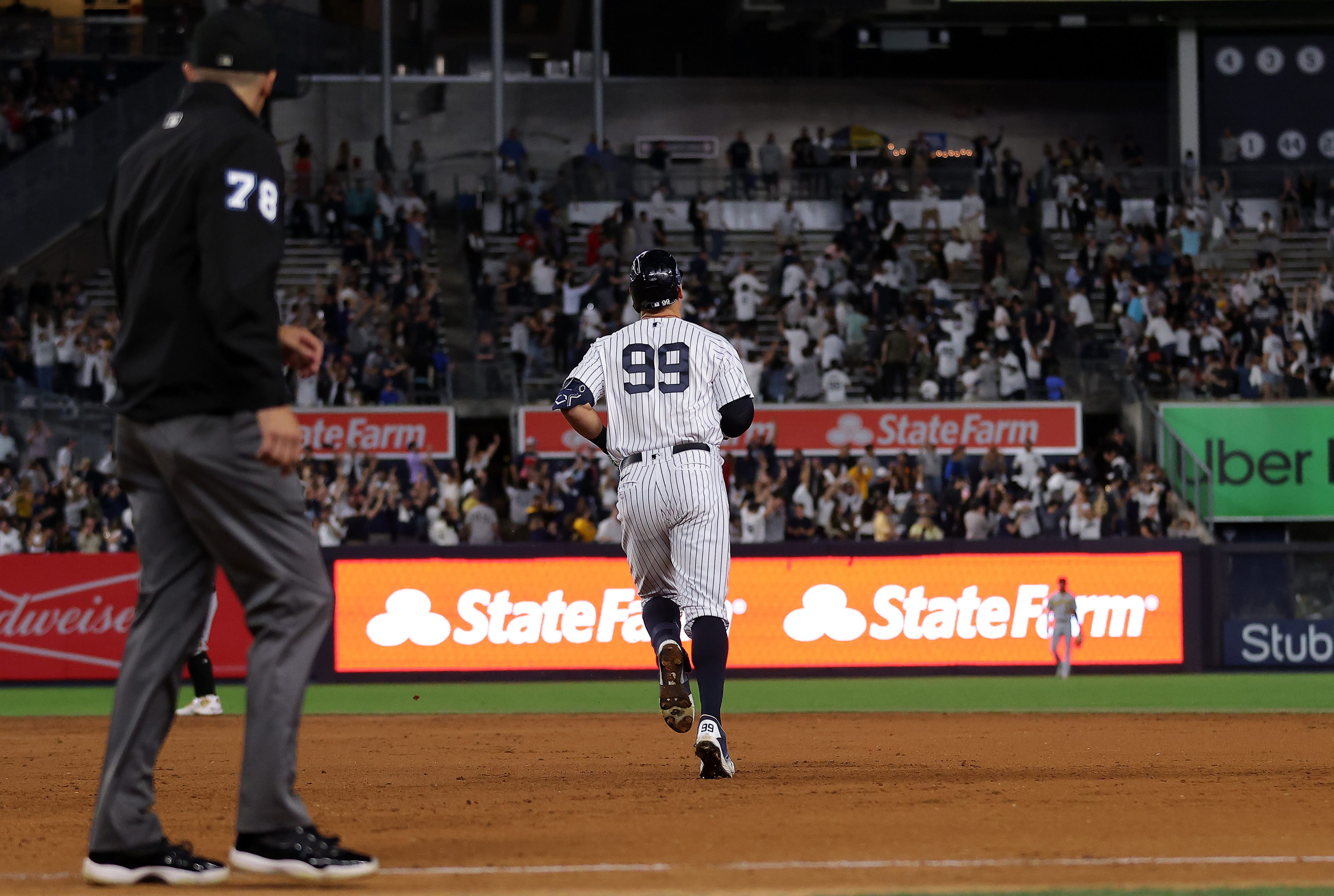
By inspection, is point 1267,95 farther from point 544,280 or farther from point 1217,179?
point 544,280

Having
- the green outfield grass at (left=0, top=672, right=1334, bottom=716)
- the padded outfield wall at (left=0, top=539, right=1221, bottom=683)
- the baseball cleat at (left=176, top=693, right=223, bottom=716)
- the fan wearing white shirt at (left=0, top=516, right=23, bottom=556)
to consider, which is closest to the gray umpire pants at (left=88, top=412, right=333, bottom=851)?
the green outfield grass at (left=0, top=672, right=1334, bottom=716)

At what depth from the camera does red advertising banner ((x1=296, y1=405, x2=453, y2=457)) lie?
88.4 feet

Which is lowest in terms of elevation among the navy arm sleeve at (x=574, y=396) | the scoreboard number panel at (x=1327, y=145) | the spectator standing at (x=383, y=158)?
the navy arm sleeve at (x=574, y=396)

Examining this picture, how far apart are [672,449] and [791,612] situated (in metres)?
13.2

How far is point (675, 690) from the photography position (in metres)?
8.16

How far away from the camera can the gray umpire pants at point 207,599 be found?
16.7 feet

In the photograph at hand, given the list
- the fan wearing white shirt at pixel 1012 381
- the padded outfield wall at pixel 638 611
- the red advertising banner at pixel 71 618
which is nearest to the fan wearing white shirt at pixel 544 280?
the fan wearing white shirt at pixel 1012 381

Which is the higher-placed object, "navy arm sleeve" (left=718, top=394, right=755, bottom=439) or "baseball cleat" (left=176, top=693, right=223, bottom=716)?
"navy arm sleeve" (left=718, top=394, right=755, bottom=439)

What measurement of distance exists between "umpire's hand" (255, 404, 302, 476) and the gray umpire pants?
0.06 meters

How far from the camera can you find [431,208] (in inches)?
1344

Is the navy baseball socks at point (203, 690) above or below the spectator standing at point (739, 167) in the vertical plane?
below

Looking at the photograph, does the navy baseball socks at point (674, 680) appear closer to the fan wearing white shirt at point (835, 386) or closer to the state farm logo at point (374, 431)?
the state farm logo at point (374, 431)

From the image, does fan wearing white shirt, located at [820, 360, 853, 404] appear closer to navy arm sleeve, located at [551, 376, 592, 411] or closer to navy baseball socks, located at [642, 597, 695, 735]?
navy arm sleeve, located at [551, 376, 592, 411]

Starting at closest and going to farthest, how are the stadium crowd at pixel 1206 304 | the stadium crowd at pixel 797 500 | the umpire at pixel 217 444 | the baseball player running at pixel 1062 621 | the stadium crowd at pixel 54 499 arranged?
the umpire at pixel 217 444
the baseball player running at pixel 1062 621
the stadium crowd at pixel 54 499
the stadium crowd at pixel 797 500
the stadium crowd at pixel 1206 304
